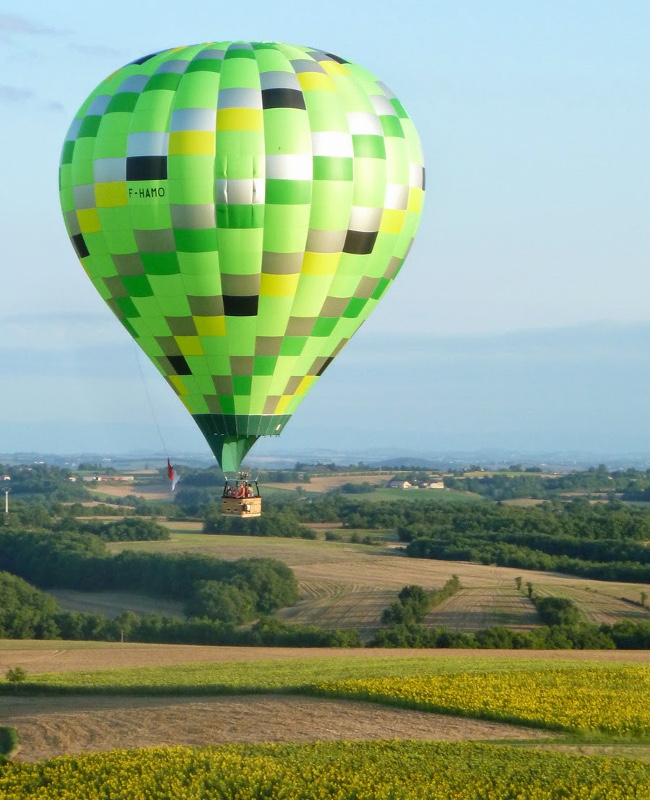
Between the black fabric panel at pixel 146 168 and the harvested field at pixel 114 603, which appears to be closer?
the black fabric panel at pixel 146 168

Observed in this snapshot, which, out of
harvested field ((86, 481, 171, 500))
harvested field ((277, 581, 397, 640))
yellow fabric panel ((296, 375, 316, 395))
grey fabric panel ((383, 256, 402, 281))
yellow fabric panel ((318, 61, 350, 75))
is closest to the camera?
yellow fabric panel ((318, 61, 350, 75))

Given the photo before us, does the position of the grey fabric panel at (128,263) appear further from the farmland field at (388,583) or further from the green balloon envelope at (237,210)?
the farmland field at (388,583)

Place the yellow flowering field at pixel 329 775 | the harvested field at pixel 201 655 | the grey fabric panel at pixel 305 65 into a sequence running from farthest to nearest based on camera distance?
1. the harvested field at pixel 201 655
2. the grey fabric panel at pixel 305 65
3. the yellow flowering field at pixel 329 775

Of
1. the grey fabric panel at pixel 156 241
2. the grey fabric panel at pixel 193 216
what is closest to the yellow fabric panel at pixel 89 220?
the grey fabric panel at pixel 156 241

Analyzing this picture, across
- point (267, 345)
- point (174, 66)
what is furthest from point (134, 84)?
point (267, 345)

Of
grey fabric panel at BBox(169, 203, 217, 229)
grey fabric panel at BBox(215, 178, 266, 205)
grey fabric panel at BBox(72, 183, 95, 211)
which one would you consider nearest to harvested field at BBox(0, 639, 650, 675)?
A: grey fabric panel at BBox(72, 183, 95, 211)

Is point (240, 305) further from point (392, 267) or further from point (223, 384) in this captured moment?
point (392, 267)

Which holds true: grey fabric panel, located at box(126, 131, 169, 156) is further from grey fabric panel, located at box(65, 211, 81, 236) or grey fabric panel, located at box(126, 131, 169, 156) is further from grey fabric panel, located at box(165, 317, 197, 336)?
grey fabric panel, located at box(165, 317, 197, 336)
